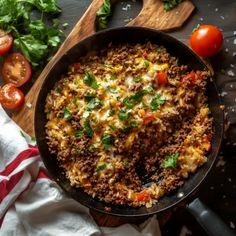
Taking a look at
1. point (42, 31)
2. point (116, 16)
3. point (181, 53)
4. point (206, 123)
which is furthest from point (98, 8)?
point (206, 123)

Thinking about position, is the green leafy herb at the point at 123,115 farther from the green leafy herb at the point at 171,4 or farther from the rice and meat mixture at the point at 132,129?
the green leafy herb at the point at 171,4

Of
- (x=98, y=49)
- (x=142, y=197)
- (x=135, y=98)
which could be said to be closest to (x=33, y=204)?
(x=142, y=197)

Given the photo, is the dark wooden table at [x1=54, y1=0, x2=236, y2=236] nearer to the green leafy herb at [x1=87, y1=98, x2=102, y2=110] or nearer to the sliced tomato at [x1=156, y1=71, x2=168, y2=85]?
the sliced tomato at [x1=156, y1=71, x2=168, y2=85]

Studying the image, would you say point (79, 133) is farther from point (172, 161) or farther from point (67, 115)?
point (172, 161)

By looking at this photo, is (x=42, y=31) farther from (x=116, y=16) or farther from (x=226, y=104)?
(x=226, y=104)

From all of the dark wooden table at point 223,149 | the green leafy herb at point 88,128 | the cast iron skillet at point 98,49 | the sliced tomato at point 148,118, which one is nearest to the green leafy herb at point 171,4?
the dark wooden table at point 223,149

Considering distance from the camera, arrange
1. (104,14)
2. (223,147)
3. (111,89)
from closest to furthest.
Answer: (111,89) → (223,147) → (104,14)

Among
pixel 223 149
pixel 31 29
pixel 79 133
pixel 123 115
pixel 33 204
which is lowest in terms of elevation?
pixel 33 204
